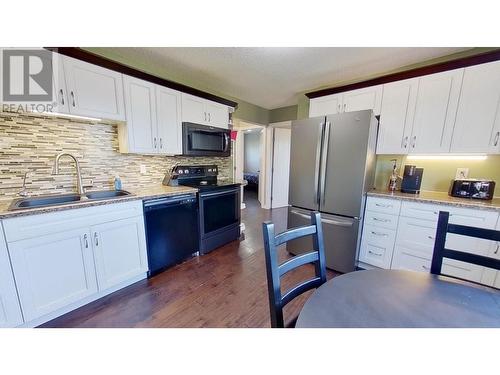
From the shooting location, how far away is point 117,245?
5.67 feet

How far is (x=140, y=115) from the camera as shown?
2086 millimetres

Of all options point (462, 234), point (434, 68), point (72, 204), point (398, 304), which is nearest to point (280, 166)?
point (434, 68)

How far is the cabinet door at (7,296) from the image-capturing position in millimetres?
1209

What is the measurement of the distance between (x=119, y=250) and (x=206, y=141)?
1.73 meters

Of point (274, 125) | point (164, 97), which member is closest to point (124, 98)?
point (164, 97)

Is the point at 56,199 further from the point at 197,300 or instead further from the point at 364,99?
the point at 364,99

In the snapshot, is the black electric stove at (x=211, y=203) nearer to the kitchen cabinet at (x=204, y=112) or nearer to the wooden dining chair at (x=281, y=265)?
the kitchen cabinet at (x=204, y=112)

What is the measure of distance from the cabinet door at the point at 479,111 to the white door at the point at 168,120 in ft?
10.1

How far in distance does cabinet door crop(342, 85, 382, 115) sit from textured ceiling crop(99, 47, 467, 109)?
1.03 feet

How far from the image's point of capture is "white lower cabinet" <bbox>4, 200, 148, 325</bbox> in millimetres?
1292

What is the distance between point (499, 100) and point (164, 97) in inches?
134

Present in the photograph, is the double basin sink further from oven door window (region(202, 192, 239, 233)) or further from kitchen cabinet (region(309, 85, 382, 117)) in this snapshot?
kitchen cabinet (region(309, 85, 382, 117))

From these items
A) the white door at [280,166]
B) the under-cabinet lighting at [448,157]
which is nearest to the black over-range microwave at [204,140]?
the white door at [280,166]
